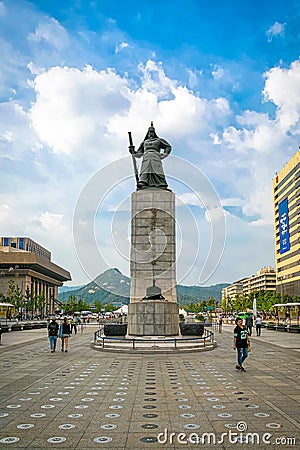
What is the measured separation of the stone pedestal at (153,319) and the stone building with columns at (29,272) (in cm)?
6124

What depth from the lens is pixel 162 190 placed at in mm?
28141

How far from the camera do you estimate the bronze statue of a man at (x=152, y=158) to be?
28578mm

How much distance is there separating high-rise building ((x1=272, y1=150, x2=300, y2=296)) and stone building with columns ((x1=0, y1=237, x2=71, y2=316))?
58.4 m

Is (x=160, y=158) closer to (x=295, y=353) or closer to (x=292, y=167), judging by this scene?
(x=295, y=353)

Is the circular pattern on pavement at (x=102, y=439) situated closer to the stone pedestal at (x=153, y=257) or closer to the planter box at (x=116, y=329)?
the stone pedestal at (x=153, y=257)

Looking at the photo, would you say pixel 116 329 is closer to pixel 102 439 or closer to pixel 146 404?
pixel 146 404

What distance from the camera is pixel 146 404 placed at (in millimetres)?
9734

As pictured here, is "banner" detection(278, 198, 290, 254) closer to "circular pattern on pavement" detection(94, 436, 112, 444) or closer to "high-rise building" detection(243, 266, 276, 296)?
"high-rise building" detection(243, 266, 276, 296)

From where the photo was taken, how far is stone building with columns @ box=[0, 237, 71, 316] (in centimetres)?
10012

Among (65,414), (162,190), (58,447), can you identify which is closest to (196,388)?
(65,414)

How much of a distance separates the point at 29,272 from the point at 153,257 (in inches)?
3203

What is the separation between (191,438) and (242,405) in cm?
275
